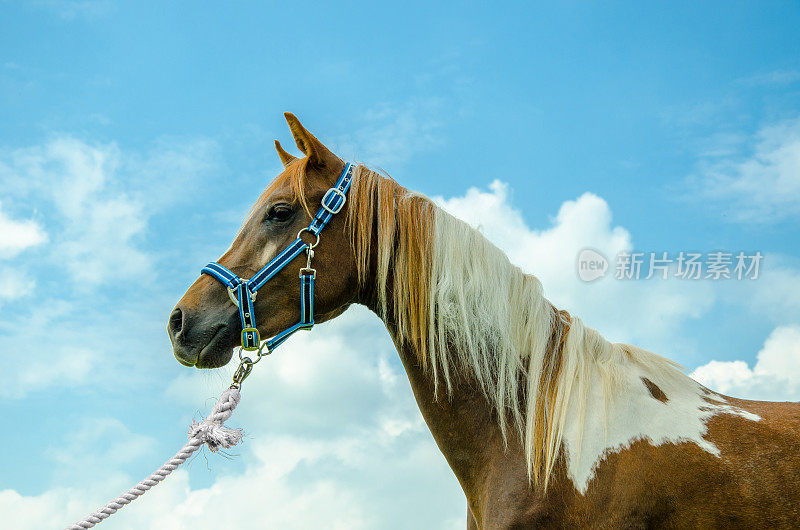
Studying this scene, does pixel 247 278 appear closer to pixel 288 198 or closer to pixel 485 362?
pixel 288 198

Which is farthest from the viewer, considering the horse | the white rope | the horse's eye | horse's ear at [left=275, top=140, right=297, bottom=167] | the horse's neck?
horse's ear at [left=275, top=140, right=297, bottom=167]

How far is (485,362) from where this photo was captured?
11.7 ft

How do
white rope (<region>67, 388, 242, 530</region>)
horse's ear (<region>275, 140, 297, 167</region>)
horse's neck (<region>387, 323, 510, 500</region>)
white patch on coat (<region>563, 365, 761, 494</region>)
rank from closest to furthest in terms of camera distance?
1. white patch on coat (<region>563, 365, 761, 494</region>)
2. horse's neck (<region>387, 323, 510, 500</region>)
3. white rope (<region>67, 388, 242, 530</region>)
4. horse's ear (<region>275, 140, 297, 167</region>)

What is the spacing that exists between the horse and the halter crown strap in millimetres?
45

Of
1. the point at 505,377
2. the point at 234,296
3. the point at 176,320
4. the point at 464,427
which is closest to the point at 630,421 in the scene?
the point at 505,377

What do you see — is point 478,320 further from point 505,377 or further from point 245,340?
point 245,340

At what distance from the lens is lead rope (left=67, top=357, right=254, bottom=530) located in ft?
11.8

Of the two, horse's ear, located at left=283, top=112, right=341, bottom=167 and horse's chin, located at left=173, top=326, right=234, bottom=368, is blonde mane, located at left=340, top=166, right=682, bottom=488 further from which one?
horse's chin, located at left=173, top=326, right=234, bottom=368

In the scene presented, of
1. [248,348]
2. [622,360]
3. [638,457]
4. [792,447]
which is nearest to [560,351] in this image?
[622,360]

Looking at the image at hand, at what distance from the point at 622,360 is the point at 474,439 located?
1.14 meters

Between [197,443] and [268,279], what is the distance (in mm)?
1129

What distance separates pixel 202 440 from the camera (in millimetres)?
3744

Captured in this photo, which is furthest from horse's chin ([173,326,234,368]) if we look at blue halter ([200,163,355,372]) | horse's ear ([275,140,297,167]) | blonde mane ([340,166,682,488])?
horse's ear ([275,140,297,167])

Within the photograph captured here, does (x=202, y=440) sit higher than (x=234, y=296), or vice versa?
(x=234, y=296)
